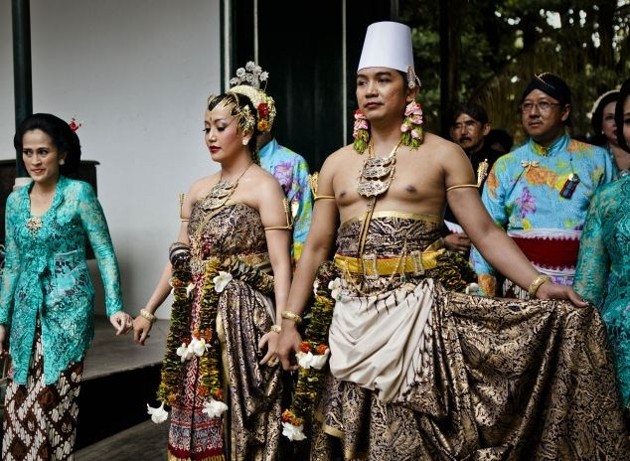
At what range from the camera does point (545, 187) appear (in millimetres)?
5430

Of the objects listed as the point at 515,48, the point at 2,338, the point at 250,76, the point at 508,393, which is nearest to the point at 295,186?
the point at 250,76

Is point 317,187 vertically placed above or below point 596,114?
below

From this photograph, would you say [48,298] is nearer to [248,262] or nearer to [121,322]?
[121,322]

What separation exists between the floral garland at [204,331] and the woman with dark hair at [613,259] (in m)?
1.47

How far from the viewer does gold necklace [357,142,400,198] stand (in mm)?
3680

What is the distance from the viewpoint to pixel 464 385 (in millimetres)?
3445

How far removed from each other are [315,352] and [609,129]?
3.30 meters

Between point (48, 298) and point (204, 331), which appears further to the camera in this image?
point (48, 298)

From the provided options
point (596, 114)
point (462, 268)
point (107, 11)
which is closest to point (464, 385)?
point (462, 268)

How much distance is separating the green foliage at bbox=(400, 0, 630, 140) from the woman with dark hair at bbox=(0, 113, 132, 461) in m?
5.75

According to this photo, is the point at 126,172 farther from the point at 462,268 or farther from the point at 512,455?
the point at 512,455

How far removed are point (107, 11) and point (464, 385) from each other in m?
5.84

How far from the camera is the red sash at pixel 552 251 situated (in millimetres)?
5293

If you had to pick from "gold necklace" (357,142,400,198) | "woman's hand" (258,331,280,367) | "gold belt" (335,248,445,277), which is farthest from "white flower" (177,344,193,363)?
"gold necklace" (357,142,400,198)
